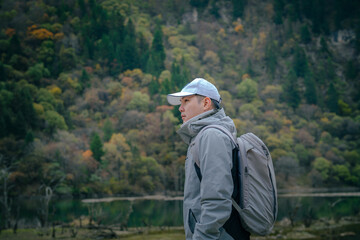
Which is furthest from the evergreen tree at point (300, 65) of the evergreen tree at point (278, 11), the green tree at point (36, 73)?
the green tree at point (36, 73)

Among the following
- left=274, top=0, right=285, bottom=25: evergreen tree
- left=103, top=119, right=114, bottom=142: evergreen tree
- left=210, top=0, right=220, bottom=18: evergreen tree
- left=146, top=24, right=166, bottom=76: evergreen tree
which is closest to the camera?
left=103, top=119, right=114, bottom=142: evergreen tree

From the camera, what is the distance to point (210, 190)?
1.42m

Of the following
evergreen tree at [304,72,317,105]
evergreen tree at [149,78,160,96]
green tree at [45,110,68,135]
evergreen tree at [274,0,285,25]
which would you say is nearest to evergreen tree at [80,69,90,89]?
evergreen tree at [149,78,160,96]

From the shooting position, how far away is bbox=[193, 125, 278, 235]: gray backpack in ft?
4.93

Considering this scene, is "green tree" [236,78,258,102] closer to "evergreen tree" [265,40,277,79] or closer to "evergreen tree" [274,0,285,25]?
"evergreen tree" [265,40,277,79]

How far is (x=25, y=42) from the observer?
176 ft

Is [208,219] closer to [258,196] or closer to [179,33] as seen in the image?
[258,196]

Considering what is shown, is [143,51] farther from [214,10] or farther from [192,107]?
[192,107]

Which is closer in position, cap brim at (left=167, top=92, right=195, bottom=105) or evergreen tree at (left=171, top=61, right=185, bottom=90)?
cap brim at (left=167, top=92, right=195, bottom=105)

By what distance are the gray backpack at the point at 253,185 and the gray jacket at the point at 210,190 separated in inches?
1.8

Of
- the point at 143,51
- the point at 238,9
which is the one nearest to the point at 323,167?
the point at 143,51

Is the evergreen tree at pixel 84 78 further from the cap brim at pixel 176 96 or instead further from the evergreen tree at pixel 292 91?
the cap brim at pixel 176 96

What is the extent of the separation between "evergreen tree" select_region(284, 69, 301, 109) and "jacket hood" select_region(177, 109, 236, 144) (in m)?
49.5

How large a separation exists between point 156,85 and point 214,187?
43622mm
